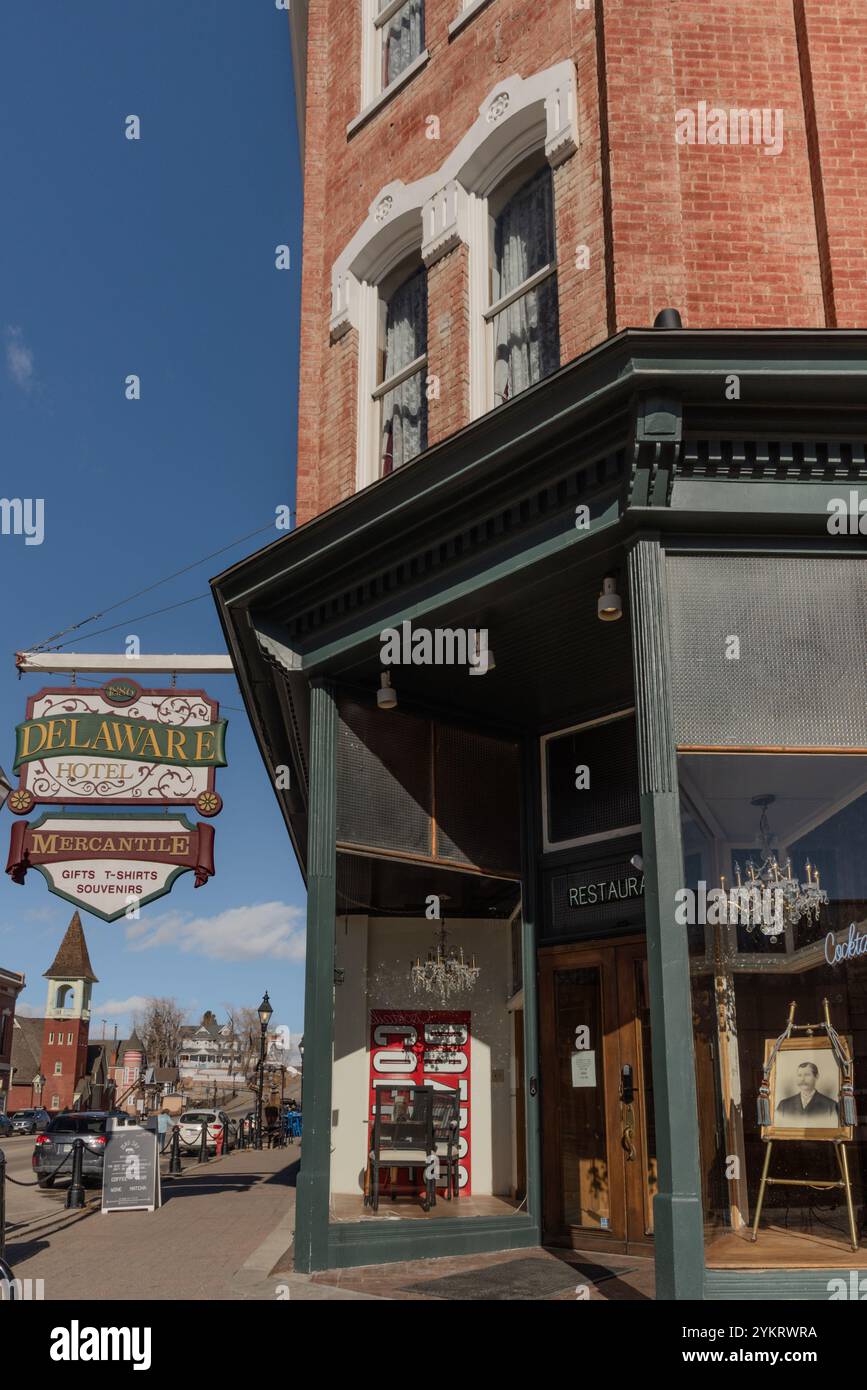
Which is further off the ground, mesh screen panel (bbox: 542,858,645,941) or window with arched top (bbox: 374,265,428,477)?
window with arched top (bbox: 374,265,428,477)

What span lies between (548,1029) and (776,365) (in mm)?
6281

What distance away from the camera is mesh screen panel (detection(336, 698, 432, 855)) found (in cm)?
1018

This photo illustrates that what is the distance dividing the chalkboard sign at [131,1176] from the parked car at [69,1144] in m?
6.75

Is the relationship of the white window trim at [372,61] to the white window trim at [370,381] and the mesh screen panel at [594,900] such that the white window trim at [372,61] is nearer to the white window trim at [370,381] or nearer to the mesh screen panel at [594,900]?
the white window trim at [370,381]

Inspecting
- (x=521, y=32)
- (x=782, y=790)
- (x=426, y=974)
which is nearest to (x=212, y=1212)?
(x=426, y=974)

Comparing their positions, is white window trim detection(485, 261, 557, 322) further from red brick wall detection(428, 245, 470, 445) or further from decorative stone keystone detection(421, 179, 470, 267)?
decorative stone keystone detection(421, 179, 470, 267)

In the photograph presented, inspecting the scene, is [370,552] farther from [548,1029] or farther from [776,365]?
[548,1029]

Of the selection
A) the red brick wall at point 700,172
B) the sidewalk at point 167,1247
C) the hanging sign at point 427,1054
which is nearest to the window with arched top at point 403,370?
the red brick wall at point 700,172

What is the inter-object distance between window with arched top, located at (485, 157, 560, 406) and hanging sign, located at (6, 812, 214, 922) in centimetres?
708

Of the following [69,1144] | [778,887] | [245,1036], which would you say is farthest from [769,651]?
[245,1036]

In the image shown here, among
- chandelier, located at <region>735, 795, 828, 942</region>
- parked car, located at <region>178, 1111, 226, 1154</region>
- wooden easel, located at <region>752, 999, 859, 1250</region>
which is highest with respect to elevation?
chandelier, located at <region>735, 795, 828, 942</region>

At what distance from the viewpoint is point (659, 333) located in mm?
7488

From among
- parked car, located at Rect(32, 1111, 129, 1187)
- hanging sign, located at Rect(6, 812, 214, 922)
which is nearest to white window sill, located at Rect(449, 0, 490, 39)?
hanging sign, located at Rect(6, 812, 214, 922)

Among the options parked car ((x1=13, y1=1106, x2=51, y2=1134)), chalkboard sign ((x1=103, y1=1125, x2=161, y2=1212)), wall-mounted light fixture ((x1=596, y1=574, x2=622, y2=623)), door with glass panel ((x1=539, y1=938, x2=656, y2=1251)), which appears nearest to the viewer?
wall-mounted light fixture ((x1=596, y1=574, x2=622, y2=623))
